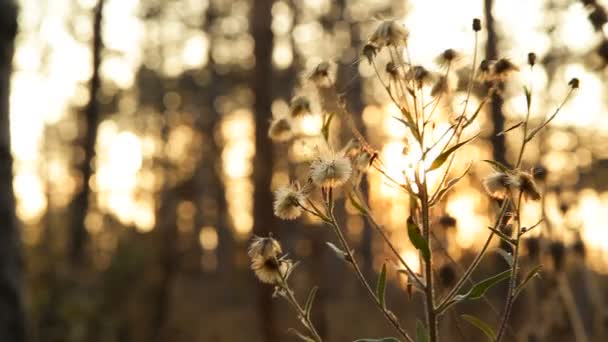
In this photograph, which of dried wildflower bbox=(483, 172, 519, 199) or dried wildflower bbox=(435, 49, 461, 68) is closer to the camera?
dried wildflower bbox=(483, 172, 519, 199)

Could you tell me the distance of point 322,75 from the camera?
5.82 ft

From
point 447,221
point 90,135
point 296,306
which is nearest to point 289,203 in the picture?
point 296,306

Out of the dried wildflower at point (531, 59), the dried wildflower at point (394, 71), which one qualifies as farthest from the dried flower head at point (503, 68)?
the dried wildflower at point (394, 71)

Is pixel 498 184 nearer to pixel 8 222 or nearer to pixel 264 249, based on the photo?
pixel 264 249

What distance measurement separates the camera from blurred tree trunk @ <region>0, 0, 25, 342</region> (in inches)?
174

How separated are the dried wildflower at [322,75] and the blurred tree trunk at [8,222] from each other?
11.0 ft

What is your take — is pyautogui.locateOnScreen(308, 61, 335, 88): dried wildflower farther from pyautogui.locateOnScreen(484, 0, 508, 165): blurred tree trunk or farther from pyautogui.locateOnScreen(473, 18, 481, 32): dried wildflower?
pyautogui.locateOnScreen(484, 0, 508, 165): blurred tree trunk

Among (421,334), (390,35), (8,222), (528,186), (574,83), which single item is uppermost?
(390,35)

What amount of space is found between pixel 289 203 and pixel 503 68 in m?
0.64

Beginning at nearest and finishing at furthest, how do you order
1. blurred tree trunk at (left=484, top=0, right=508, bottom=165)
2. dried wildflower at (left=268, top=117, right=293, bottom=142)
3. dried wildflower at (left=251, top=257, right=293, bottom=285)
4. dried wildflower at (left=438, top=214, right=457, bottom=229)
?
dried wildflower at (left=251, top=257, right=293, bottom=285), dried wildflower at (left=268, top=117, right=293, bottom=142), dried wildflower at (left=438, top=214, right=457, bottom=229), blurred tree trunk at (left=484, top=0, right=508, bottom=165)

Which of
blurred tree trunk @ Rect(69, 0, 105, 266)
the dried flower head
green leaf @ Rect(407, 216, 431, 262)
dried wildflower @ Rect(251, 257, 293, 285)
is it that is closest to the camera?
green leaf @ Rect(407, 216, 431, 262)

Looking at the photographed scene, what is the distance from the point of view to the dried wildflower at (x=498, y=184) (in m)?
1.48

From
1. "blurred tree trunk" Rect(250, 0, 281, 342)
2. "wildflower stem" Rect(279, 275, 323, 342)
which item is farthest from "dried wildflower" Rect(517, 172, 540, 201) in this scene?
"blurred tree trunk" Rect(250, 0, 281, 342)

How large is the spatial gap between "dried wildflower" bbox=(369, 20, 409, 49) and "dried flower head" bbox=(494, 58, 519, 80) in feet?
0.94
